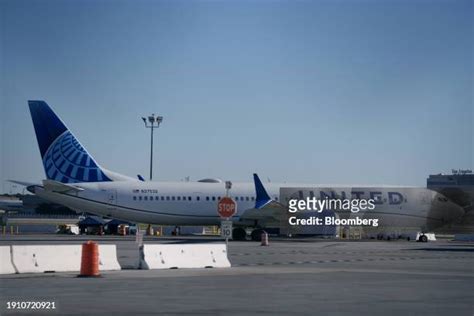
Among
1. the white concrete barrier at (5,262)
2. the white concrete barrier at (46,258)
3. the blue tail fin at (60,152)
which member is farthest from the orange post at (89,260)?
the blue tail fin at (60,152)

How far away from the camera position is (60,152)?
60.6 metres

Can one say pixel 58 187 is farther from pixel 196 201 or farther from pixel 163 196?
pixel 196 201

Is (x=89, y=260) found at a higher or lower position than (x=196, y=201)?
lower

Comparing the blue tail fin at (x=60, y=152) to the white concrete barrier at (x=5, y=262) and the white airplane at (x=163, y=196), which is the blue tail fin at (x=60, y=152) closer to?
the white airplane at (x=163, y=196)

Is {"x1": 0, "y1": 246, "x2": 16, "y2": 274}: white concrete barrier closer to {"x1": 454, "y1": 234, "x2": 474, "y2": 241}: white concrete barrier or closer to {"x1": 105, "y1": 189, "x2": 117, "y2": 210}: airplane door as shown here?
{"x1": 105, "y1": 189, "x2": 117, "y2": 210}: airplane door

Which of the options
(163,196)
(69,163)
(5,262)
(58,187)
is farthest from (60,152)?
(5,262)

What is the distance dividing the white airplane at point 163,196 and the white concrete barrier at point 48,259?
33496 mm

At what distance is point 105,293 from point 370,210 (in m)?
47.2

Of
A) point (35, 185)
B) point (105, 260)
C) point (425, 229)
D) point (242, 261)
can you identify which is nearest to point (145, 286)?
point (105, 260)

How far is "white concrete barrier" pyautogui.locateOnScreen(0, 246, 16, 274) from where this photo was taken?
24.3 metres

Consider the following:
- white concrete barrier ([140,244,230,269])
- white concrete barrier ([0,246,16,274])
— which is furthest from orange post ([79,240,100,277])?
white concrete barrier ([140,244,230,269])

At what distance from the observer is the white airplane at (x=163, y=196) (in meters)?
60.4

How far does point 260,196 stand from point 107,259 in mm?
37097

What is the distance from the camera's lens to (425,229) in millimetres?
66500
